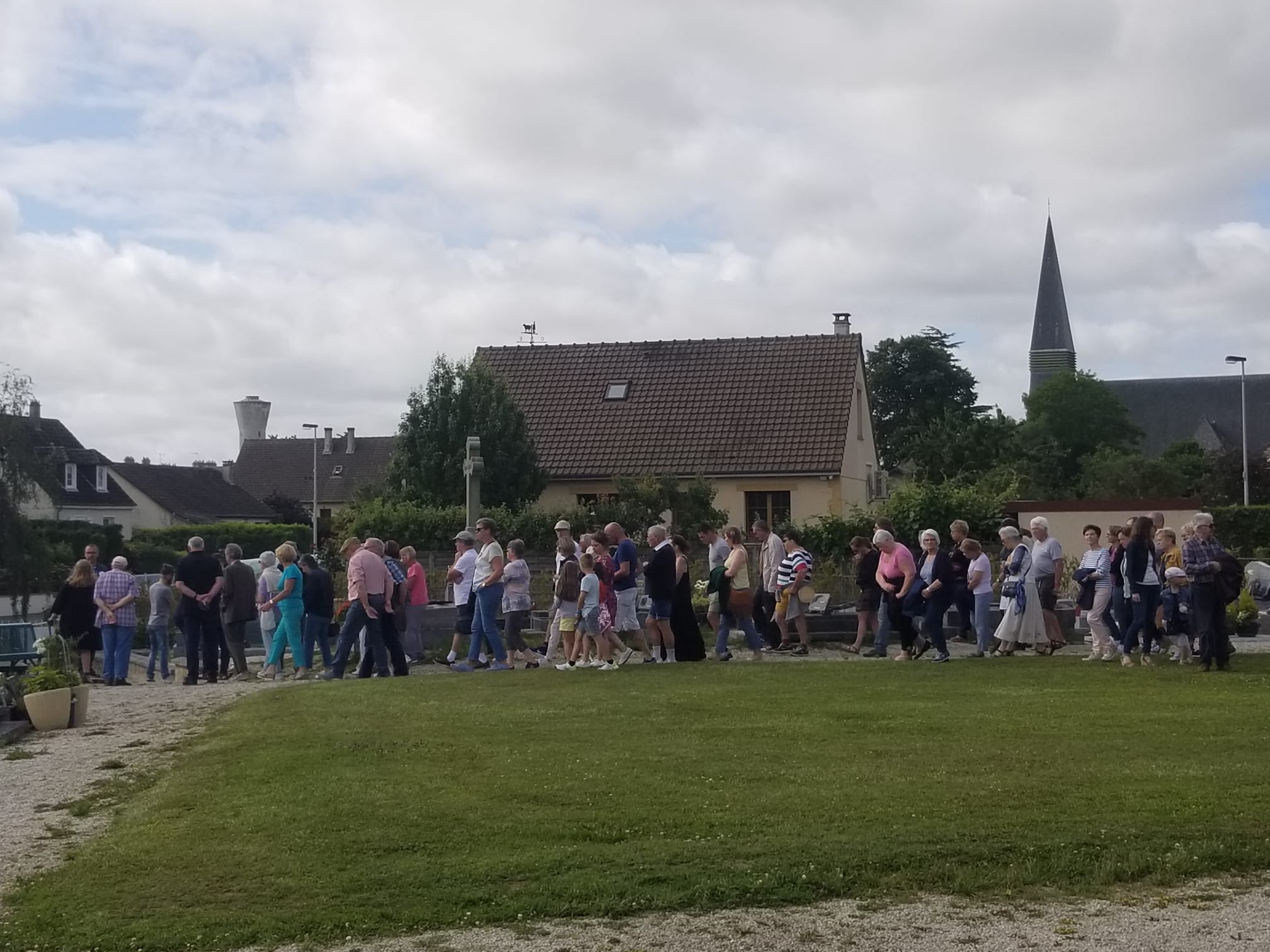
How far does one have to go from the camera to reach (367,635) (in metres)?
19.0

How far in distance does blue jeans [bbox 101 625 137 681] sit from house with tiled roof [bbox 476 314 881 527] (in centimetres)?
2358

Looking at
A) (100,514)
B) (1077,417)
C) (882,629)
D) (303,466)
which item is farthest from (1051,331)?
(882,629)

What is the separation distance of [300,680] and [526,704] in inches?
237

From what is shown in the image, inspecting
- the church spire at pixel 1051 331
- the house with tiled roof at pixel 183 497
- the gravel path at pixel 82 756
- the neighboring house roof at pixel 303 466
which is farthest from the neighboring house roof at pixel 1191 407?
the gravel path at pixel 82 756

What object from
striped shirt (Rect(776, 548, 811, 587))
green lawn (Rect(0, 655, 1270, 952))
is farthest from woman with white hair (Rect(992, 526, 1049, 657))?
green lawn (Rect(0, 655, 1270, 952))

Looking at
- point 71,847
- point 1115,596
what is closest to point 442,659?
point 1115,596

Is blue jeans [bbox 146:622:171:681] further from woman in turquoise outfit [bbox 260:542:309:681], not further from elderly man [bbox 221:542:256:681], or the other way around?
woman in turquoise outfit [bbox 260:542:309:681]

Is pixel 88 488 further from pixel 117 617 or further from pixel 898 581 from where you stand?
pixel 898 581

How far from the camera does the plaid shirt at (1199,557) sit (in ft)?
52.2

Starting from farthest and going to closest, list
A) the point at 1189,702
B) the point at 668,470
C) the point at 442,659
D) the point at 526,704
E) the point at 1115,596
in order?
the point at 668,470, the point at 442,659, the point at 1115,596, the point at 526,704, the point at 1189,702

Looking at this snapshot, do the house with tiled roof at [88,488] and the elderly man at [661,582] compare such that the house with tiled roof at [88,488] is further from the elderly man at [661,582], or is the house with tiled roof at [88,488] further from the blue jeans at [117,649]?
the elderly man at [661,582]

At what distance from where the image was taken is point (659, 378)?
159 feet

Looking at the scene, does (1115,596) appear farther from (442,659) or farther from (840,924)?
(840,924)

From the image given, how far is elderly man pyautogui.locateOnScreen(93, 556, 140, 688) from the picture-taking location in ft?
66.1
